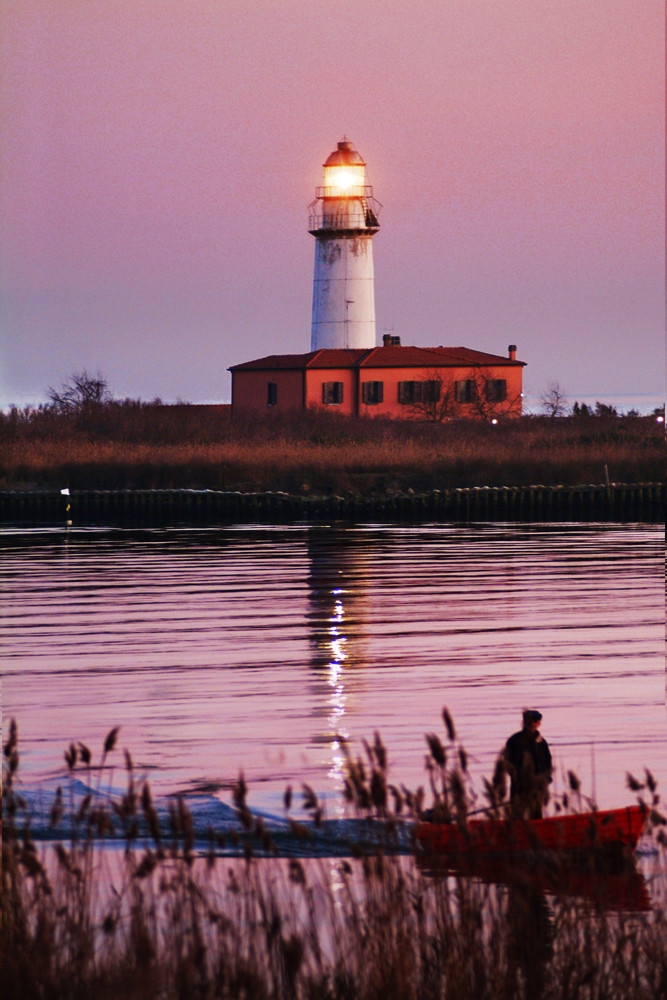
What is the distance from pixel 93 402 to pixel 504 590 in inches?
2020

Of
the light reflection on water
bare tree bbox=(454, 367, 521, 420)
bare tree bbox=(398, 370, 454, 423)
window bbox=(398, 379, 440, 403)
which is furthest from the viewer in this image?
bare tree bbox=(454, 367, 521, 420)

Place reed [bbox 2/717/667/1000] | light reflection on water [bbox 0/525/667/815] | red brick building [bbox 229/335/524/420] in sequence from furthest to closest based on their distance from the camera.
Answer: red brick building [bbox 229/335/524/420] → light reflection on water [bbox 0/525/667/815] → reed [bbox 2/717/667/1000]

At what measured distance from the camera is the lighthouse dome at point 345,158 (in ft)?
253

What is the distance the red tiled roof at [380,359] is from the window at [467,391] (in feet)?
3.34

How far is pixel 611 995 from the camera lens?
6230mm

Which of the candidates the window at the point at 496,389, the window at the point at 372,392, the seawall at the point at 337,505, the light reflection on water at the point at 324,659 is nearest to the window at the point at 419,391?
the window at the point at 372,392

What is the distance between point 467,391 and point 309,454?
16775 mm

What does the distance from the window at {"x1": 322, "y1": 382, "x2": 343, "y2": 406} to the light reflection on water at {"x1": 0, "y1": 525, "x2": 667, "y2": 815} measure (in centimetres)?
3712

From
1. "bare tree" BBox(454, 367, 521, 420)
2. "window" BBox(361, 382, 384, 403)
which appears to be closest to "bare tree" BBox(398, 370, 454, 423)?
"bare tree" BBox(454, 367, 521, 420)

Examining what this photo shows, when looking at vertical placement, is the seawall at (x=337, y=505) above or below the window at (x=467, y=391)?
below

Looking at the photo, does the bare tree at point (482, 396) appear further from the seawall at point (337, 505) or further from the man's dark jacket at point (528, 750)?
the man's dark jacket at point (528, 750)

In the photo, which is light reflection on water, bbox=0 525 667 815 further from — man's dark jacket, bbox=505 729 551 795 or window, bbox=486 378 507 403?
window, bbox=486 378 507 403

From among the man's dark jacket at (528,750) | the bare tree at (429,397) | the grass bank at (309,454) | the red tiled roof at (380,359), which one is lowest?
the man's dark jacket at (528,750)

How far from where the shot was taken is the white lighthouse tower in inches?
2995
